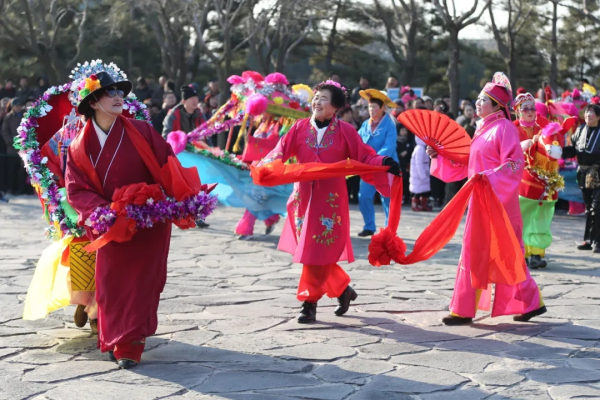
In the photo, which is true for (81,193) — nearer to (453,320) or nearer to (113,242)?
(113,242)

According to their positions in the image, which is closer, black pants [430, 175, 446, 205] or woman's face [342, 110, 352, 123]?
woman's face [342, 110, 352, 123]

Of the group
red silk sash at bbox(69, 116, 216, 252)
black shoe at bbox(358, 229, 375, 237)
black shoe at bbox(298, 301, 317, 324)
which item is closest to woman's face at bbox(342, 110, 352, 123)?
black shoe at bbox(358, 229, 375, 237)

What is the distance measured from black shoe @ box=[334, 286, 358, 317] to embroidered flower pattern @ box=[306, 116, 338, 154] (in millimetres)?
1040

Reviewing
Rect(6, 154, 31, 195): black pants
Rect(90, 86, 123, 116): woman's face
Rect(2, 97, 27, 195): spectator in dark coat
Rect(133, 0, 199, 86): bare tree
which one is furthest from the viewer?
Rect(133, 0, 199, 86): bare tree

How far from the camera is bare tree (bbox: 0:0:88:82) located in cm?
2430

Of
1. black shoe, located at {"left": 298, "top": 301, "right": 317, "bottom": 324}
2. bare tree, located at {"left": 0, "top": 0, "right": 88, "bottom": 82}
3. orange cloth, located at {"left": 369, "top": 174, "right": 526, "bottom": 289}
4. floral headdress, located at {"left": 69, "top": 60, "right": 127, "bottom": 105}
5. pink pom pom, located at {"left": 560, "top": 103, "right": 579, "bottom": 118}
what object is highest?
bare tree, located at {"left": 0, "top": 0, "right": 88, "bottom": 82}

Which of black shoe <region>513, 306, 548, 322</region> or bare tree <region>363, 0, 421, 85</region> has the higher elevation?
bare tree <region>363, 0, 421, 85</region>

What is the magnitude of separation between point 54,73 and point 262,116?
1536 cm

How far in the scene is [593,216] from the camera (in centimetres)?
1026

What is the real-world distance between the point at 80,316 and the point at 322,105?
2.23m

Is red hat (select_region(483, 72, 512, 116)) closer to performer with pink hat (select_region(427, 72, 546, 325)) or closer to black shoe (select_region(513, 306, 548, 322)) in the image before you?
performer with pink hat (select_region(427, 72, 546, 325))

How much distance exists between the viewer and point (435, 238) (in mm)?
6430

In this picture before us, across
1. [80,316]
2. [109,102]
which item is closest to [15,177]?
[80,316]

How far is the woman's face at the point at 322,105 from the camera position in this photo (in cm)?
662
